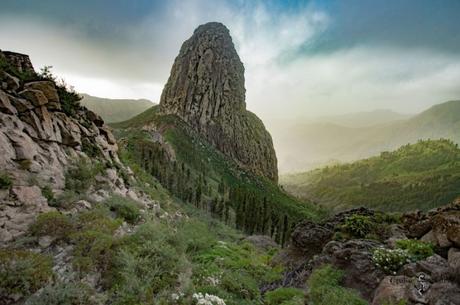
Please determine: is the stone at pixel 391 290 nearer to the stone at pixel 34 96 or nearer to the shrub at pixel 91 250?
the shrub at pixel 91 250

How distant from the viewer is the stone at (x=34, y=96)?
56.2 ft

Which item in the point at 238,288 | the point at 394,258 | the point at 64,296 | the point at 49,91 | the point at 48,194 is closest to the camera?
the point at 64,296

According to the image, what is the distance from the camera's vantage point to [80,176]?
17.0 metres

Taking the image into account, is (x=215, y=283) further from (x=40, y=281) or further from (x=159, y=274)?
(x=40, y=281)

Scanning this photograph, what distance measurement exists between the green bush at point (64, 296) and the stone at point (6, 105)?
1012 centimetres

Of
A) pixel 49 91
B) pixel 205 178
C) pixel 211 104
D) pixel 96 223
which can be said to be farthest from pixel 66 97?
pixel 211 104

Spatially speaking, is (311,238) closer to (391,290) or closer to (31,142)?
(391,290)

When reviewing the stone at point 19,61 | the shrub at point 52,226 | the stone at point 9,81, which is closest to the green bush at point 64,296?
the shrub at point 52,226

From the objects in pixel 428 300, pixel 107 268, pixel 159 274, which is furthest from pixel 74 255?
pixel 428 300

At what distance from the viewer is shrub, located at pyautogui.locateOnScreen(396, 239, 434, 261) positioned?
12.9 metres

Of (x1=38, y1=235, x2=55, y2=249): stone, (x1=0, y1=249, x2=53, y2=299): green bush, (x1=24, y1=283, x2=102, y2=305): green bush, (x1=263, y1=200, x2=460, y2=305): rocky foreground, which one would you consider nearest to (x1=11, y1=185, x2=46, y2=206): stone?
(x1=38, y1=235, x2=55, y2=249): stone

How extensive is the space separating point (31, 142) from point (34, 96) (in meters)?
3.10

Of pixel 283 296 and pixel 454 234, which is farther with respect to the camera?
pixel 283 296

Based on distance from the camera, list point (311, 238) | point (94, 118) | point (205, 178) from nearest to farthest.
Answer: point (311, 238) → point (94, 118) → point (205, 178)
